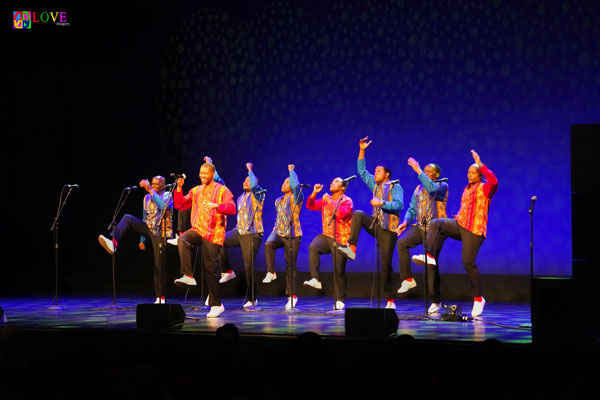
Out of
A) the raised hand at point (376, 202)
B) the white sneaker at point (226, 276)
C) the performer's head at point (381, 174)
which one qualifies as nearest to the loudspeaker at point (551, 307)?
the raised hand at point (376, 202)

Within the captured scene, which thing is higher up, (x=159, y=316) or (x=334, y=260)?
(x=334, y=260)

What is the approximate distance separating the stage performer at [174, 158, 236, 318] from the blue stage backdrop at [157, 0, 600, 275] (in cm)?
318

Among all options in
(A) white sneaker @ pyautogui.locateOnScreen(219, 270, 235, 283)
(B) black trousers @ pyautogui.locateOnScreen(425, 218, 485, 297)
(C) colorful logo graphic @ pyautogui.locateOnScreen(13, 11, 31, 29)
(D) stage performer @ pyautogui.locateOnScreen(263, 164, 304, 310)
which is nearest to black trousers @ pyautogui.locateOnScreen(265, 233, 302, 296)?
(D) stage performer @ pyautogui.locateOnScreen(263, 164, 304, 310)

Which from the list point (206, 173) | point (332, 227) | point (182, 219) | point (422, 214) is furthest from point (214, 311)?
point (182, 219)

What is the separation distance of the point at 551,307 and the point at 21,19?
8.98 metres

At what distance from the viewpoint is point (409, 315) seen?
845 cm

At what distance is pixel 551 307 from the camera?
5.89 meters

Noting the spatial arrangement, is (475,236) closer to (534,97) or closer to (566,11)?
(534,97)

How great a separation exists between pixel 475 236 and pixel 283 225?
9.54 feet

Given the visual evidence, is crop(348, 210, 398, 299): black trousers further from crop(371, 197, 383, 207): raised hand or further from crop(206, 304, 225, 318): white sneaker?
crop(206, 304, 225, 318): white sneaker

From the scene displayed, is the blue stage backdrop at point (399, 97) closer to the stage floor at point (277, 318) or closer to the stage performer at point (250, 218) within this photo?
the stage floor at point (277, 318)

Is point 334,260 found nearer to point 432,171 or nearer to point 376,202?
point 376,202

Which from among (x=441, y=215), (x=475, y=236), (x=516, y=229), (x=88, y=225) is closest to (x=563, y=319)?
(x=475, y=236)

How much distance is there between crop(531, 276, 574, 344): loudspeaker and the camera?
5.84 meters
